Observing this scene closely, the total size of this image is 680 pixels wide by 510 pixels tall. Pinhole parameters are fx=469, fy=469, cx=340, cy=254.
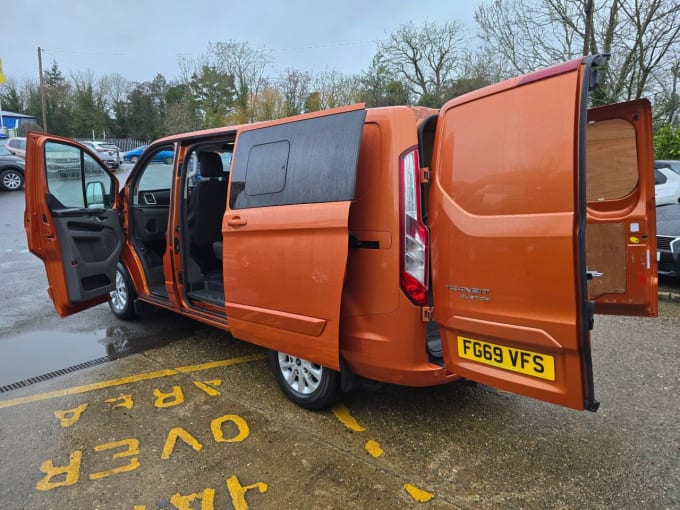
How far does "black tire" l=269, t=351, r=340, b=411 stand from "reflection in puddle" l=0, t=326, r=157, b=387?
176cm

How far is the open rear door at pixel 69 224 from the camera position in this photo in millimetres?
3566

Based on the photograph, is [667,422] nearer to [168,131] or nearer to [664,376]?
[664,376]

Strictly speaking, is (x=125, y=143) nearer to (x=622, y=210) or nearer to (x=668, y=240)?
(x=668, y=240)

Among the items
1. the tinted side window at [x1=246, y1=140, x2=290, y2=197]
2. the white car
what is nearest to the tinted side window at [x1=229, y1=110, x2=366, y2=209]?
the tinted side window at [x1=246, y1=140, x2=290, y2=197]

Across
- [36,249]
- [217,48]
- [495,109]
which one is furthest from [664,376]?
[217,48]

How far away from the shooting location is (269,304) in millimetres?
2980

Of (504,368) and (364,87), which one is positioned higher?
(364,87)

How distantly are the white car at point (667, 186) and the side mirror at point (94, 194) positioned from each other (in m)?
8.82

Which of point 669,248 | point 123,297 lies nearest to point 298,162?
point 123,297

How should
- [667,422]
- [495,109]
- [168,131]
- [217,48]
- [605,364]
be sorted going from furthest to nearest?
[168,131], [217,48], [605,364], [667,422], [495,109]

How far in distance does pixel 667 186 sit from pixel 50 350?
32.5 ft

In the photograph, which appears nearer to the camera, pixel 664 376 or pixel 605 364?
pixel 664 376

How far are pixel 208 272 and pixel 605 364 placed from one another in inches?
142

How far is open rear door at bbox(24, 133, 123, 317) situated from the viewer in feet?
11.7
